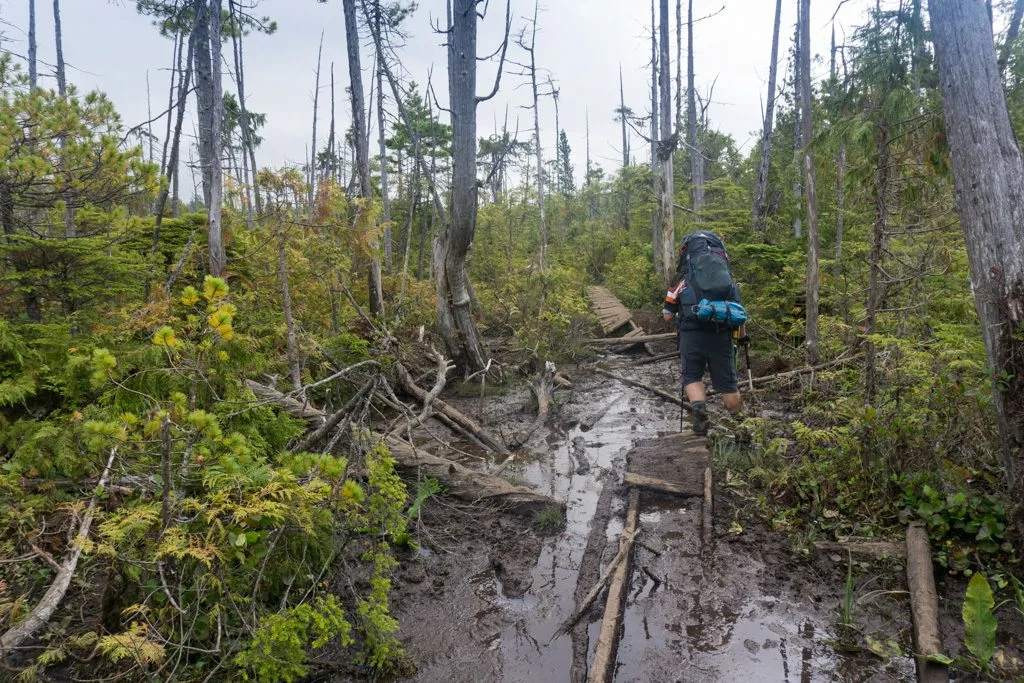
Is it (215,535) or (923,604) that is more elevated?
(215,535)

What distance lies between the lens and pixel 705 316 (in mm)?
5781

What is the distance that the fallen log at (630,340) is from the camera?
13.2 m

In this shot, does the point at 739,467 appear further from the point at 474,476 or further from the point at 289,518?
the point at 289,518

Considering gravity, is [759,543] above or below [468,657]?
above

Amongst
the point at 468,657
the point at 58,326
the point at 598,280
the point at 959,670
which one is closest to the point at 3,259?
the point at 58,326

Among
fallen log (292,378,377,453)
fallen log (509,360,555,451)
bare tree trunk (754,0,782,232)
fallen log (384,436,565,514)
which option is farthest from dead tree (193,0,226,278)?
bare tree trunk (754,0,782,232)

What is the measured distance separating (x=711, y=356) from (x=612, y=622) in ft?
11.9

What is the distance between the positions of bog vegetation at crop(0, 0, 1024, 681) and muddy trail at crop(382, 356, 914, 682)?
0.34 m

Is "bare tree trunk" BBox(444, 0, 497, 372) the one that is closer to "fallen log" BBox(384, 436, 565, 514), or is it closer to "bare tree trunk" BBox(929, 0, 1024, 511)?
"fallen log" BBox(384, 436, 565, 514)

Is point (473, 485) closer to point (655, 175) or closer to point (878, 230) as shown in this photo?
point (878, 230)

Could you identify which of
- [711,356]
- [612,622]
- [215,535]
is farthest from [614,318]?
[215,535]

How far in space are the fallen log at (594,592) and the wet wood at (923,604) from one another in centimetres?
170

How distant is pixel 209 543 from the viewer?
2.70 meters

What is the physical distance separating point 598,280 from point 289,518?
2032 cm
